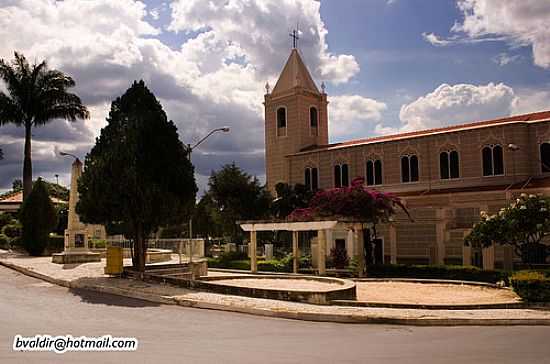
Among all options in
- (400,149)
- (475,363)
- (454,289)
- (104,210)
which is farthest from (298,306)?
(400,149)

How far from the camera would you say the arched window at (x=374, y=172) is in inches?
1786

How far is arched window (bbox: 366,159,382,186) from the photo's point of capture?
4538 cm

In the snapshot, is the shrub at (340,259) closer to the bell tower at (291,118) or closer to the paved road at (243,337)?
the paved road at (243,337)

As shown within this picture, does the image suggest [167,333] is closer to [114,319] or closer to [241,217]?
[114,319]

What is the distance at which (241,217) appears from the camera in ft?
165

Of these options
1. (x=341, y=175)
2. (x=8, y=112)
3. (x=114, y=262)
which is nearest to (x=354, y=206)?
(x=114, y=262)

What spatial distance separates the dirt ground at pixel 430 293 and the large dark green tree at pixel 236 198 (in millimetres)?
25754

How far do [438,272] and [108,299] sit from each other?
1601cm

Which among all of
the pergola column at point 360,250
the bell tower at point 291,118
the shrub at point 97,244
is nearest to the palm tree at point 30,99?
the shrub at point 97,244

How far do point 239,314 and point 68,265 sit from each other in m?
17.2

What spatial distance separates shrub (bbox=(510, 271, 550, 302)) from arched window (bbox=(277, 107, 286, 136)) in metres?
38.6

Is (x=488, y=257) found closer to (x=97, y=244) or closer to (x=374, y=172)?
(x=374, y=172)

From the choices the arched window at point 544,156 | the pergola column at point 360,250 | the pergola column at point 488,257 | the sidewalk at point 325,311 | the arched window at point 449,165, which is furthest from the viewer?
the arched window at point 449,165

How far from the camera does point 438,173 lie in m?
42.1
